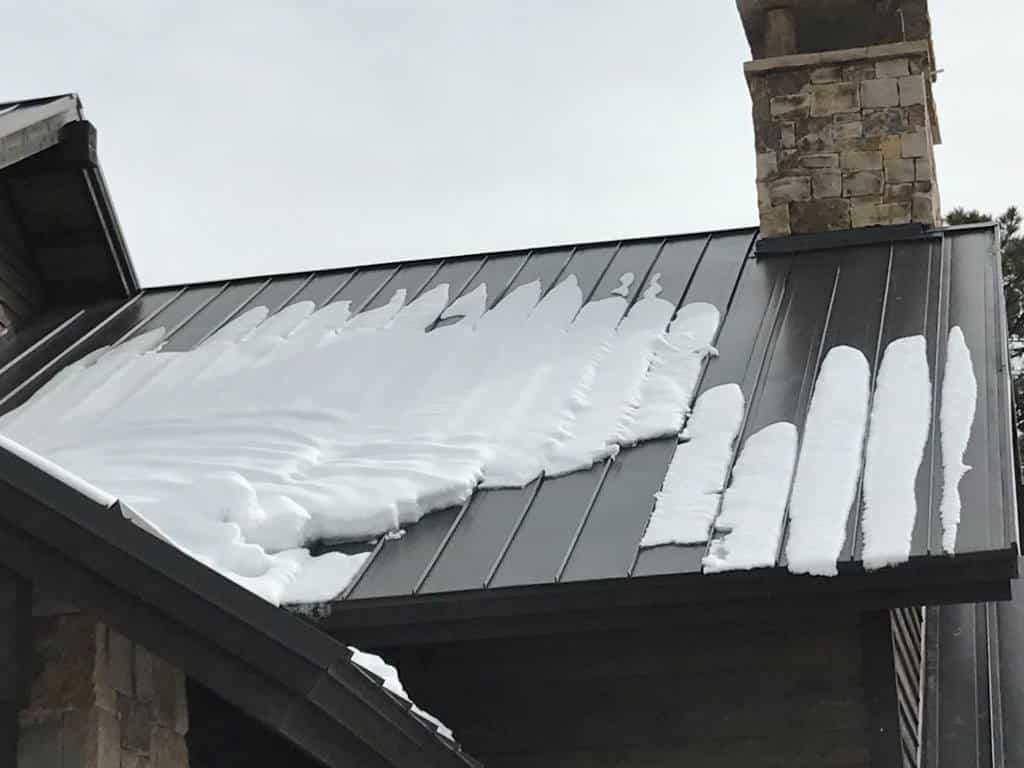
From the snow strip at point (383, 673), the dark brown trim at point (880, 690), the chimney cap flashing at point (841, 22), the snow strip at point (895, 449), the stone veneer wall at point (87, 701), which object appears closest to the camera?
the stone veneer wall at point (87, 701)

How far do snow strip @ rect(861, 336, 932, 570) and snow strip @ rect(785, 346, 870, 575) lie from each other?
7cm

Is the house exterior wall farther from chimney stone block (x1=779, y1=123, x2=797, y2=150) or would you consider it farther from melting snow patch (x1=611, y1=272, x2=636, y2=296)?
chimney stone block (x1=779, y1=123, x2=797, y2=150)

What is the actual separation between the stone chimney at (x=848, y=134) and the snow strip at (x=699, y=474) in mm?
2693

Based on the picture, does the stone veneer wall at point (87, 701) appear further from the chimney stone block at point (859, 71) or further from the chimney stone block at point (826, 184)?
the chimney stone block at point (859, 71)

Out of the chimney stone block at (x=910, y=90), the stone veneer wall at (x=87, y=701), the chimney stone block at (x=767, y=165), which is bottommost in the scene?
the stone veneer wall at (x=87, y=701)

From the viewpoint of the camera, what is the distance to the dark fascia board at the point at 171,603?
4121 mm

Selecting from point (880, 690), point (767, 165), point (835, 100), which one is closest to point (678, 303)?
point (767, 165)

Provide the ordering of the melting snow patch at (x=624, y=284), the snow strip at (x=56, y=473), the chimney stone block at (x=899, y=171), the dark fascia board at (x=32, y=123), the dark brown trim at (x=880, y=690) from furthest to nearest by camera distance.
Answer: the chimney stone block at (x=899, y=171) → the dark fascia board at (x=32, y=123) → the melting snow patch at (x=624, y=284) → the dark brown trim at (x=880, y=690) → the snow strip at (x=56, y=473)

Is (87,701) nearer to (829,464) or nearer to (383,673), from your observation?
(383,673)

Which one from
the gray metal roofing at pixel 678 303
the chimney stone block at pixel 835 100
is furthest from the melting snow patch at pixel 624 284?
the chimney stone block at pixel 835 100

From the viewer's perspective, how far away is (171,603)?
13.7 ft

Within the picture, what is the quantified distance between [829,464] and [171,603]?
3026 mm

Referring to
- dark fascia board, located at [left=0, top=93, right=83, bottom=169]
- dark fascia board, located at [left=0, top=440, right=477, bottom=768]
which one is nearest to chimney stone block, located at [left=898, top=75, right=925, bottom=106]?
dark fascia board, located at [left=0, top=93, right=83, bottom=169]

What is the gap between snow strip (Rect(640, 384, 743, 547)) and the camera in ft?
19.8
